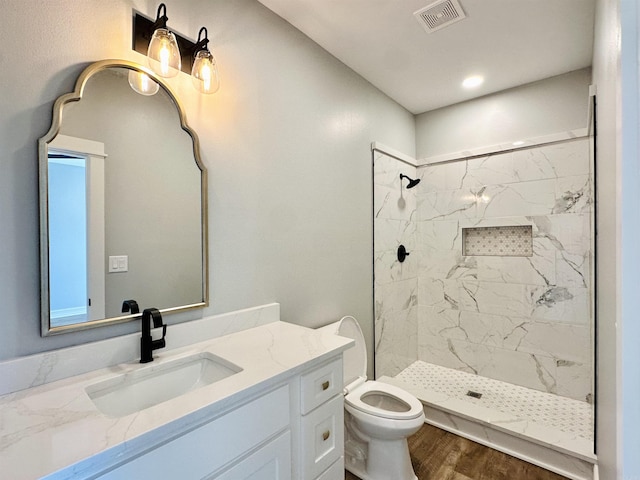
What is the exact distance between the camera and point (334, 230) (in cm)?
211

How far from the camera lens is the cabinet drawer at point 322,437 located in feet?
3.75

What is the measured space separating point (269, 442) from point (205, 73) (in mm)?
1416

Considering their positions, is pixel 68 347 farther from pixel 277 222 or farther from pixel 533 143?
pixel 533 143

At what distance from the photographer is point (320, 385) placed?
1204 millimetres

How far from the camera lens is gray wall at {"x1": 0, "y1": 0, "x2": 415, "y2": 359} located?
3.13 feet

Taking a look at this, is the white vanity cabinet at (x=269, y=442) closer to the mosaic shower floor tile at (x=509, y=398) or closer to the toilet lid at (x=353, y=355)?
the toilet lid at (x=353, y=355)

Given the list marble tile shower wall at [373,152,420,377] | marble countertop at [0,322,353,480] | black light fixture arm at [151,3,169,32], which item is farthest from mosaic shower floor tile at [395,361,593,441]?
black light fixture arm at [151,3,169,32]

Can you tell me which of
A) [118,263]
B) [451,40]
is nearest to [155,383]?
[118,263]

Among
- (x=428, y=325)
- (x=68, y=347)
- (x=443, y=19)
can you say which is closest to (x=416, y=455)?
(x=428, y=325)

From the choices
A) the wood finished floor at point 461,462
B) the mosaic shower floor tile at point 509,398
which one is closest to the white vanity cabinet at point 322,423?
the wood finished floor at point 461,462

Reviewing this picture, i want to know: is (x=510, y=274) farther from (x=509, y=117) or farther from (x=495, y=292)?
(x=509, y=117)

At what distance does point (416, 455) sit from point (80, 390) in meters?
1.93

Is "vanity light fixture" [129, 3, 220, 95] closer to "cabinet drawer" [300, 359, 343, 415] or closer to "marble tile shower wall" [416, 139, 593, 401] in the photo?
"cabinet drawer" [300, 359, 343, 415]

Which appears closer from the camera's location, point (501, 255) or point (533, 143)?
point (533, 143)
